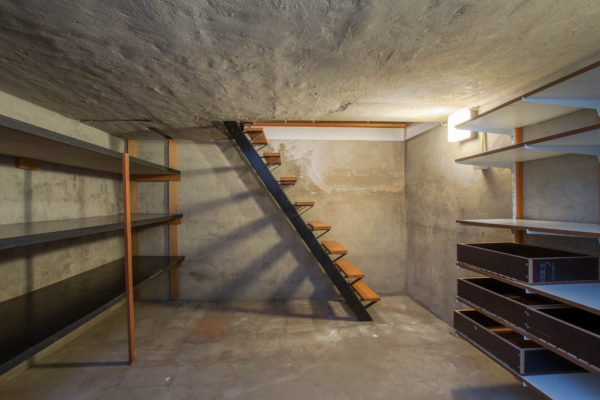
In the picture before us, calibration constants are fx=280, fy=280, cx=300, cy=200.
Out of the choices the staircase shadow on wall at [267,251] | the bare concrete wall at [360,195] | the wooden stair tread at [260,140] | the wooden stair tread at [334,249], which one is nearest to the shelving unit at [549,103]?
the wooden stair tread at [334,249]

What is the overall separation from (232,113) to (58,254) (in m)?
2.13

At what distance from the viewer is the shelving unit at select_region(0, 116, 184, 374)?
153cm

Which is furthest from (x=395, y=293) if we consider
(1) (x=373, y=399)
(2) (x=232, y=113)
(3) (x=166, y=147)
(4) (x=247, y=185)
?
(3) (x=166, y=147)

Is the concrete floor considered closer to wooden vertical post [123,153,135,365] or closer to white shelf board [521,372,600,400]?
wooden vertical post [123,153,135,365]

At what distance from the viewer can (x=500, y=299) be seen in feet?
5.86

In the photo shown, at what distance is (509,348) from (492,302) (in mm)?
270

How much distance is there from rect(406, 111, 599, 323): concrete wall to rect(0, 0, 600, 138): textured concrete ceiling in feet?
2.05

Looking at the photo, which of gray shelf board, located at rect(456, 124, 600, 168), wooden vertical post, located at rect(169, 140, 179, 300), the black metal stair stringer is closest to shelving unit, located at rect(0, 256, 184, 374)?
wooden vertical post, located at rect(169, 140, 179, 300)

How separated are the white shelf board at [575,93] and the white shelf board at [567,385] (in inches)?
60.4

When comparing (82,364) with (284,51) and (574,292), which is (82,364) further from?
(574,292)

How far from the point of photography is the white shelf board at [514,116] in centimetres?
172

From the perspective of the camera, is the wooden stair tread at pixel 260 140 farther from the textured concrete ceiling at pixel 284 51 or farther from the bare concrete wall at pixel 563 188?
the bare concrete wall at pixel 563 188

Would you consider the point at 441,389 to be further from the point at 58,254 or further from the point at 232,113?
the point at 58,254

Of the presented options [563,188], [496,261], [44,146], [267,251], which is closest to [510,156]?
[563,188]
